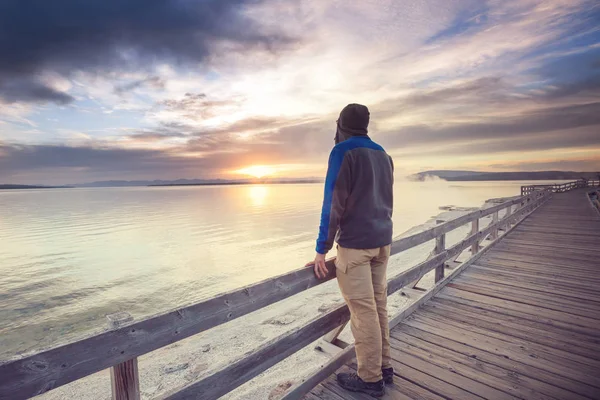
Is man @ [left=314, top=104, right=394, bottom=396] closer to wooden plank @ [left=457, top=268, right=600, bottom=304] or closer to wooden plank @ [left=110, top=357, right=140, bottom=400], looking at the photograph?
wooden plank @ [left=110, top=357, right=140, bottom=400]

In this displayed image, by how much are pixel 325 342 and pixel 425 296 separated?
7.22ft

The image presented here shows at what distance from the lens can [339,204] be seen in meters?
2.47

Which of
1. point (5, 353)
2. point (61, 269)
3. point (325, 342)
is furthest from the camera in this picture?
point (61, 269)

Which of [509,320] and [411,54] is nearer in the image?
[509,320]

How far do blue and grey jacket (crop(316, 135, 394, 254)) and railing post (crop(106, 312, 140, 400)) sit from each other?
1.49 metres

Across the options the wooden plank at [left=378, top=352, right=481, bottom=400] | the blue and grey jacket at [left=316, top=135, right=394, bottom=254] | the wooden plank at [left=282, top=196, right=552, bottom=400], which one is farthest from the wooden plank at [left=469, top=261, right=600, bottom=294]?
the blue and grey jacket at [left=316, top=135, right=394, bottom=254]

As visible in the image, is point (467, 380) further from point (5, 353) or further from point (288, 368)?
point (5, 353)

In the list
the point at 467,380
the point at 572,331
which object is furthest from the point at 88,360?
the point at 572,331

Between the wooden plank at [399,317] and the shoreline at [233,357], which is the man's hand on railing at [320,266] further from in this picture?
the shoreline at [233,357]

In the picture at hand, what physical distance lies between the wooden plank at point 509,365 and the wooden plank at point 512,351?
80 millimetres

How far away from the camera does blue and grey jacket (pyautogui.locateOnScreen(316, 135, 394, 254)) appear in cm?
247

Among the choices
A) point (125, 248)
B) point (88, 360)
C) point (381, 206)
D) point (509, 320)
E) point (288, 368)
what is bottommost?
point (125, 248)

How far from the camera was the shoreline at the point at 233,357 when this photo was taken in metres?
5.08

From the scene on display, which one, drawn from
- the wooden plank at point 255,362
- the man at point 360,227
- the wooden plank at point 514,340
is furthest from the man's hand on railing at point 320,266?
the wooden plank at point 514,340
